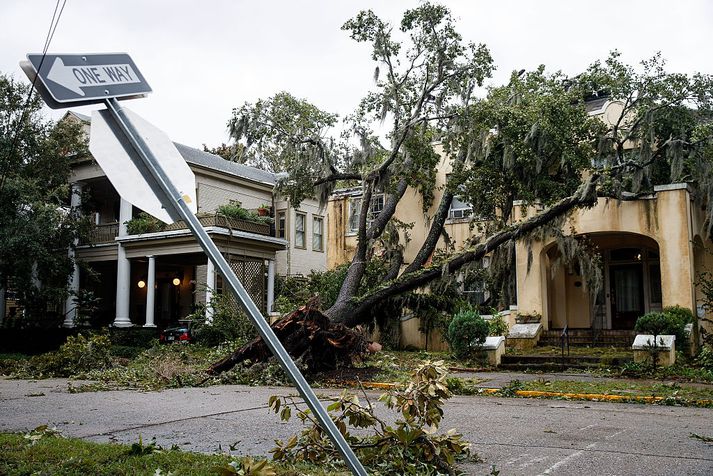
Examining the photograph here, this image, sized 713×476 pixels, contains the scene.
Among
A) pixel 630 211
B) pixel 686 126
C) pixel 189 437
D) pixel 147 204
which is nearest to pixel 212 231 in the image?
pixel 630 211

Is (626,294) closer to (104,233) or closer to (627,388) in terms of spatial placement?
(627,388)

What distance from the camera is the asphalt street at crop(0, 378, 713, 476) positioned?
5.60 m

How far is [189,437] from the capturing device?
22.1 feet

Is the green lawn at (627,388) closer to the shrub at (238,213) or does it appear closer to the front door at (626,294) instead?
the front door at (626,294)

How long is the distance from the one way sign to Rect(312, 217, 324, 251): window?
29250 mm

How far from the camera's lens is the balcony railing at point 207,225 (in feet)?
82.4

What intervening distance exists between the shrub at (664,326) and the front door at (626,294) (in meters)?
5.56

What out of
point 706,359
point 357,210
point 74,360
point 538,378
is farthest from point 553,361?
point 357,210

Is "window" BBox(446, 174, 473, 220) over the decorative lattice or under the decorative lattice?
over

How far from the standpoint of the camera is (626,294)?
70.0 feet

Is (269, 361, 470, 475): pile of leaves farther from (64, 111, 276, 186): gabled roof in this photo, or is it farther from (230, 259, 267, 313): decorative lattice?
(64, 111, 276, 186): gabled roof

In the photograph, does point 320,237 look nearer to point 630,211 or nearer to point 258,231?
point 258,231

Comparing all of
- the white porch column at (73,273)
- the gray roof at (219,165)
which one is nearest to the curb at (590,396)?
the gray roof at (219,165)

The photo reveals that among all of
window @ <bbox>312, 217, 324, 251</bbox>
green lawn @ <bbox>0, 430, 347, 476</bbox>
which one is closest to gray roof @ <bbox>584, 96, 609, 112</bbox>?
window @ <bbox>312, 217, 324, 251</bbox>
